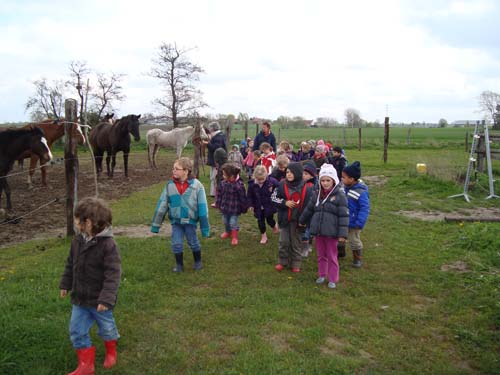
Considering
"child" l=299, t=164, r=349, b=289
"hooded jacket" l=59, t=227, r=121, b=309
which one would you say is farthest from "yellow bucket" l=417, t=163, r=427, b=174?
"hooded jacket" l=59, t=227, r=121, b=309

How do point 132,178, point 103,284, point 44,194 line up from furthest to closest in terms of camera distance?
point 132,178 < point 44,194 < point 103,284

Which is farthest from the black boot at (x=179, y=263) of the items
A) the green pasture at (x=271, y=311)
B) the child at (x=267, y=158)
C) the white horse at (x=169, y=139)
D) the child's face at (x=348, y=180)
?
the white horse at (x=169, y=139)

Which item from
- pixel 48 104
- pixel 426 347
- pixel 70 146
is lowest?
pixel 426 347

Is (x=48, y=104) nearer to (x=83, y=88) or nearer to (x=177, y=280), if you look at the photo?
(x=83, y=88)

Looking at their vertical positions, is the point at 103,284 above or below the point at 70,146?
below

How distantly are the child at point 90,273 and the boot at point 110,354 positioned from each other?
14 centimetres

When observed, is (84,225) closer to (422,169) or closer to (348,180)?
Answer: (348,180)

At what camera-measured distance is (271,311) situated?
163 inches

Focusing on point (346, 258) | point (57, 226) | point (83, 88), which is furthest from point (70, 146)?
point (83, 88)

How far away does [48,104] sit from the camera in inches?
1211

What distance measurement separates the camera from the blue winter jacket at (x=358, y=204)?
531 centimetres

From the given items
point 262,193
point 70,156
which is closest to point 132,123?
point 70,156

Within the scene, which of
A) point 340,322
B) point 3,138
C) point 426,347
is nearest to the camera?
point 426,347

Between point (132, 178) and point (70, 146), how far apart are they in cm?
794
